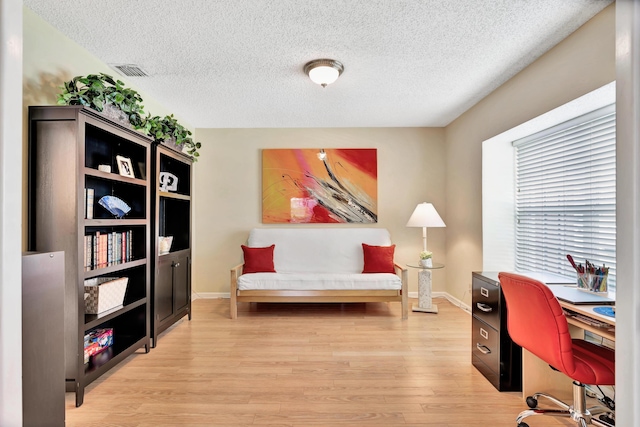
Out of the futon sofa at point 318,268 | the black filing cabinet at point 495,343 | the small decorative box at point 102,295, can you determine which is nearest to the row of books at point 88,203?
the small decorative box at point 102,295

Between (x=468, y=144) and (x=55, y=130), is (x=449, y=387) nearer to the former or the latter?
(x=468, y=144)

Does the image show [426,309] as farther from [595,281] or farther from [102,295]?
[102,295]

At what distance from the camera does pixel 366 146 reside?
182 inches

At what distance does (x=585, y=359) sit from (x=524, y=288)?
420 millimetres

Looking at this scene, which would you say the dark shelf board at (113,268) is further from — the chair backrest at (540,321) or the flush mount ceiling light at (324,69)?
the chair backrest at (540,321)


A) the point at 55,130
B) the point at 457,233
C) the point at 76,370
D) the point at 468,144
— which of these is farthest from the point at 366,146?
the point at 76,370

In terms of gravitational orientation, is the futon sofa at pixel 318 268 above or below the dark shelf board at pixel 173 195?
below

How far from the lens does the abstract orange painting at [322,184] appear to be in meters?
4.56

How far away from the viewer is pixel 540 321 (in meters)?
1.67

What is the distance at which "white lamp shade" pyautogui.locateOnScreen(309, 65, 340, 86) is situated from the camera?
2.65 meters

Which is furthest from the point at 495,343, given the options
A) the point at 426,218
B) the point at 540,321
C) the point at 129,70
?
the point at 129,70

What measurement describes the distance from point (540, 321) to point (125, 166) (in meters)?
3.04

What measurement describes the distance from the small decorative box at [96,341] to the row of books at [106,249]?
53cm

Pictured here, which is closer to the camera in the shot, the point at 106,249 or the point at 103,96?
the point at 103,96
